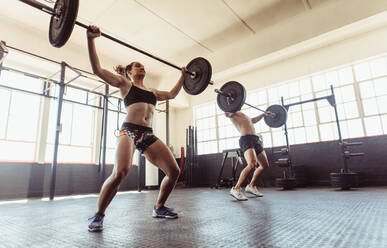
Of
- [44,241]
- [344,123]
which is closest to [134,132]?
[44,241]

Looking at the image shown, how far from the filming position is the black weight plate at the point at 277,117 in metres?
4.92

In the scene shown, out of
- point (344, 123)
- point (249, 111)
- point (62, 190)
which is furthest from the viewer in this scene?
point (249, 111)

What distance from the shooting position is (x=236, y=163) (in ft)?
21.6

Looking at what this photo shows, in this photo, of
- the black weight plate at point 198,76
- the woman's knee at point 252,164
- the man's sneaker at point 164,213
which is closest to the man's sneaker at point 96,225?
the man's sneaker at point 164,213

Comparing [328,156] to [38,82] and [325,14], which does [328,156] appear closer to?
[325,14]

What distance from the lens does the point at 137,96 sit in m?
1.92

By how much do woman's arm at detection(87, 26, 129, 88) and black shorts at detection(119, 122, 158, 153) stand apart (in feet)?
1.15

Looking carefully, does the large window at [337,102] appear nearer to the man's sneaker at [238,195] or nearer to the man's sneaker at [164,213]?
the man's sneaker at [238,195]

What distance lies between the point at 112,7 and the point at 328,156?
5.87 meters

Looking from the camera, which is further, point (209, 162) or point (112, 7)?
point (209, 162)

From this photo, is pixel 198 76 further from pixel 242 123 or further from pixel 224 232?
pixel 224 232

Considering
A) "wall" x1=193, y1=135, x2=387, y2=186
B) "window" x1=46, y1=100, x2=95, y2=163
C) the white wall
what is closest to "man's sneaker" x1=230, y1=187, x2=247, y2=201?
"wall" x1=193, y1=135, x2=387, y2=186

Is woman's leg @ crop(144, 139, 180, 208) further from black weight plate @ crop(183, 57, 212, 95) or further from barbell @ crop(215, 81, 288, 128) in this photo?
barbell @ crop(215, 81, 288, 128)

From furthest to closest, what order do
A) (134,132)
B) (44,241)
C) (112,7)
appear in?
(112,7) < (134,132) < (44,241)
